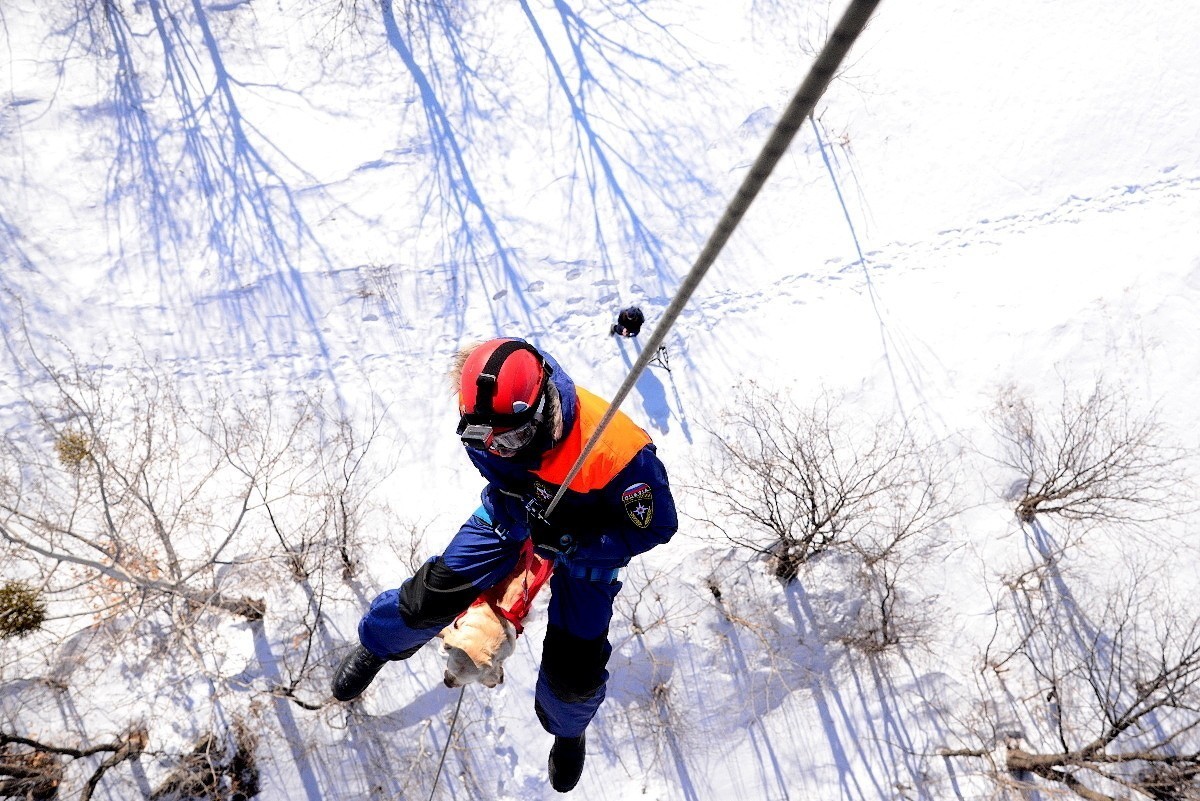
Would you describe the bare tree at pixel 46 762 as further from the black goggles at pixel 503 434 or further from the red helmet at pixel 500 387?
the red helmet at pixel 500 387

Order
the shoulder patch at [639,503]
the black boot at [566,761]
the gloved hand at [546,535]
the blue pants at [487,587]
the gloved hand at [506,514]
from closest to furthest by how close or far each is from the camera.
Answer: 1. the shoulder patch at [639,503]
2. the gloved hand at [546,535]
3. the gloved hand at [506,514]
4. the blue pants at [487,587]
5. the black boot at [566,761]

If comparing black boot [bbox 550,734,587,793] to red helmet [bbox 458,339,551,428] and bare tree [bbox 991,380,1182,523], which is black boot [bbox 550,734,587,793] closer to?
→ red helmet [bbox 458,339,551,428]

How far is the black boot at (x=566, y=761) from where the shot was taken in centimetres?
638

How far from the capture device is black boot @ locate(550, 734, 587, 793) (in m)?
6.38

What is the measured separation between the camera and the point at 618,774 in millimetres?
7441

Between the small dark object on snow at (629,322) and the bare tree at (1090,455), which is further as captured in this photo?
the small dark object on snow at (629,322)

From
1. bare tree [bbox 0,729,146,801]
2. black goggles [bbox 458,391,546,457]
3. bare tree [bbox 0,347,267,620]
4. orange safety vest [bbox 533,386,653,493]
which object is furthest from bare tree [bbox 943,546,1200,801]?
bare tree [bbox 0,729,146,801]

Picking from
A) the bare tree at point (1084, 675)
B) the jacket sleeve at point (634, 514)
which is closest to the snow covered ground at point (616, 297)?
the bare tree at point (1084, 675)

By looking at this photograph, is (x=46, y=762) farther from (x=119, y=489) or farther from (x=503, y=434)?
(x=503, y=434)

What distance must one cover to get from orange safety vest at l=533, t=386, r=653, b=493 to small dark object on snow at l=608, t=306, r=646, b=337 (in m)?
3.26

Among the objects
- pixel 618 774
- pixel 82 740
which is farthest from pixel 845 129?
pixel 82 740

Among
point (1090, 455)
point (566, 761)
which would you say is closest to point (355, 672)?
point (566, 761)

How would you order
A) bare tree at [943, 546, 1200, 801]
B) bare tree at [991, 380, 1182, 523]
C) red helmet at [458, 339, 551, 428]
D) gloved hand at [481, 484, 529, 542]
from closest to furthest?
red helmet at [458, 339, 551, 428], gloved hand at [481, 484, 529, 542], bare tree at [943, 546, 1200, 801], bare tree at [991, 380, 1182, 523]

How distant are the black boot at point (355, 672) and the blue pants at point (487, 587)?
566mm
